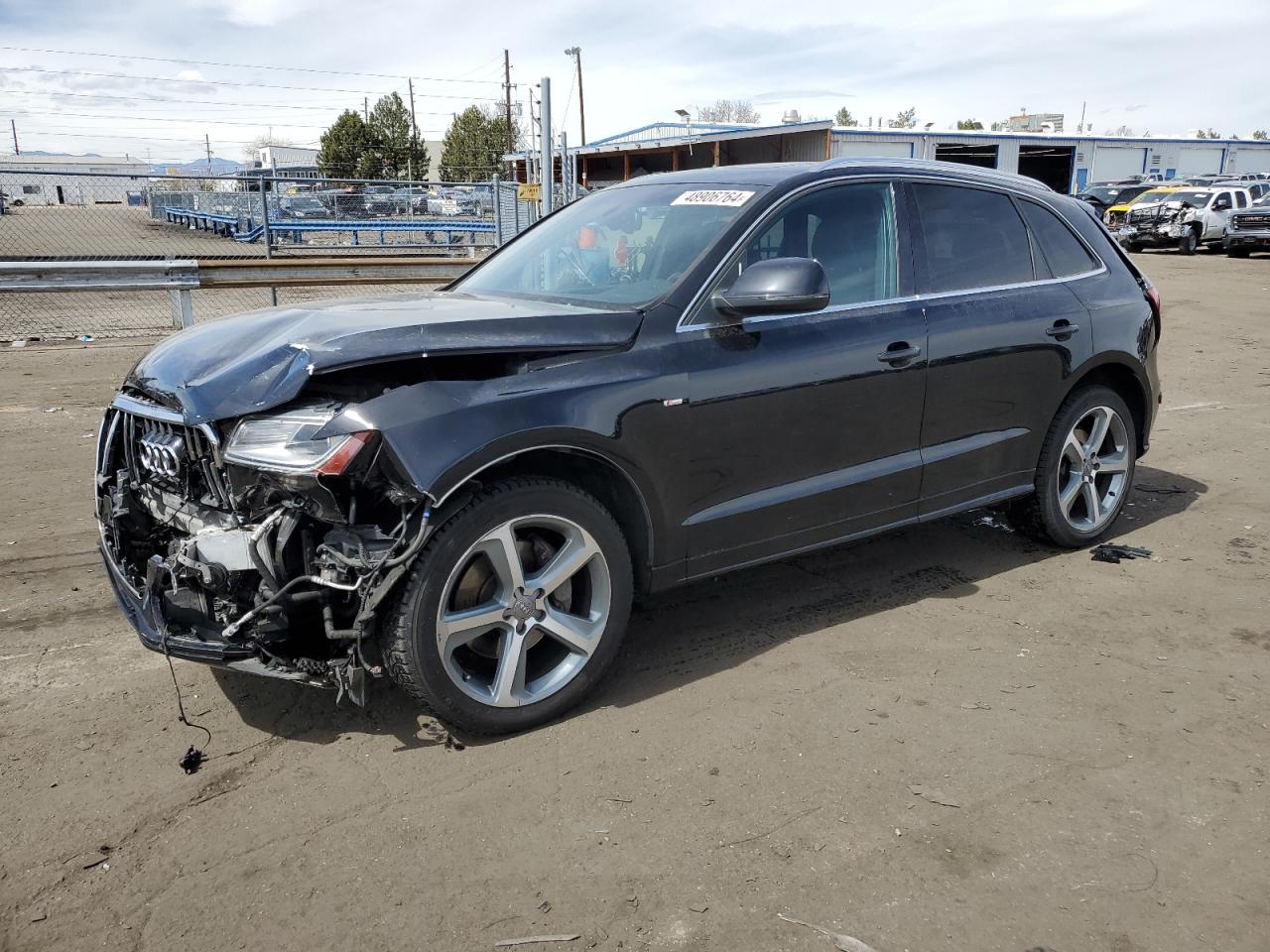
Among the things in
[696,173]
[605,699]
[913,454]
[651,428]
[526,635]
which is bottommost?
[605,699]

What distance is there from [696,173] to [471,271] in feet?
3.90

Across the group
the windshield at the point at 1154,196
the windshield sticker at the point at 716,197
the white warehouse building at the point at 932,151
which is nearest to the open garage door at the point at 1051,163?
the white warehouse building at the point at 932,151

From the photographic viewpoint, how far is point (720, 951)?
2.45m

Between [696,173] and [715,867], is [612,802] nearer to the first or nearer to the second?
[715,867]

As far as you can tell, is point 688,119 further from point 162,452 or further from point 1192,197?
point 162,452

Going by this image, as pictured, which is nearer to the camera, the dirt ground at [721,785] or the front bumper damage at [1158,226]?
the dirt ground at [721,785]

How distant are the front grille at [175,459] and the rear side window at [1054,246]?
12.6 ft

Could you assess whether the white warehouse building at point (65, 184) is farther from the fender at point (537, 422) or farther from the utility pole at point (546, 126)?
the fender at point (537, 422)

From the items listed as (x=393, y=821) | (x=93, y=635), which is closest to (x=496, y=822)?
(x=393, y=821)

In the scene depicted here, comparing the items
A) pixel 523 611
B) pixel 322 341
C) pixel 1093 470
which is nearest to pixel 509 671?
pixel 523 611

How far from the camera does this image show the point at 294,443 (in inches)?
119

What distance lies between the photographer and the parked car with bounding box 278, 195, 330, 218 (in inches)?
865

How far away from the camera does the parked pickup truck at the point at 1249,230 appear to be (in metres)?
26.5

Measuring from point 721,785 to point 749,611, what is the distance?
144 centimetres
